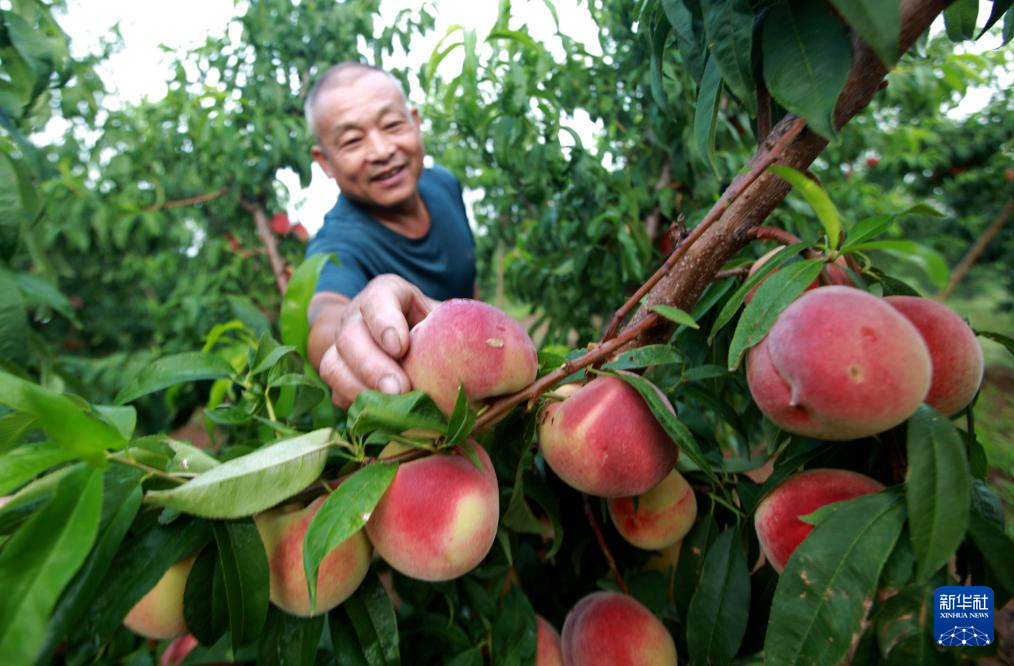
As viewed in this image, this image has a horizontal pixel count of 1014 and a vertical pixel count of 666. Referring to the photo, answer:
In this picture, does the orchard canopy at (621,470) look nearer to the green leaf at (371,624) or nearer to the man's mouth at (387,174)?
the green leaf at (371,624)

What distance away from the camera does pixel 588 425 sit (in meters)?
0.43

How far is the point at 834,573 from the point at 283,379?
0.44 m

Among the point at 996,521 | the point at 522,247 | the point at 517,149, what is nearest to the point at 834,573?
the point at 996,521

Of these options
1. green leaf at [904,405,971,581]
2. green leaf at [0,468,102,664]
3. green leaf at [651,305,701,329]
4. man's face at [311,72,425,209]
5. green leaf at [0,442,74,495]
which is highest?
man's face at [311,72,425,209]

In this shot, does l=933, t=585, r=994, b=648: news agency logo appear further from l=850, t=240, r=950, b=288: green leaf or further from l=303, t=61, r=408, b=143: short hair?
l=303, t=61, r=408, b=143: short hair

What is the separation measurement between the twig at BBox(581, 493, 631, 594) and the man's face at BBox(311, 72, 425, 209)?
839 millimetres

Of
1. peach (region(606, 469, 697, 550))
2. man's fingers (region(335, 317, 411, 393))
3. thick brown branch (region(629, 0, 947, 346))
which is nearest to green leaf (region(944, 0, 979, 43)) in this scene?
thick brown branch (region(629, 0, 947, 346))

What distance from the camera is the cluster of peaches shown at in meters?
0.36

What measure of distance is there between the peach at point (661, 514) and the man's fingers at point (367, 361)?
0.25 m

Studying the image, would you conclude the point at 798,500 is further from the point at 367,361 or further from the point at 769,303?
the point at 367,361

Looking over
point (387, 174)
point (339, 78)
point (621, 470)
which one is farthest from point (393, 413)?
point (339, 78)

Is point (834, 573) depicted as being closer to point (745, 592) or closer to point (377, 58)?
point (745, 592)

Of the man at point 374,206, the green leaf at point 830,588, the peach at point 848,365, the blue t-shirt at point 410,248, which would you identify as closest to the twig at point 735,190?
the peach at point 848,365

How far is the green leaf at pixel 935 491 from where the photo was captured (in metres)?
0.33
